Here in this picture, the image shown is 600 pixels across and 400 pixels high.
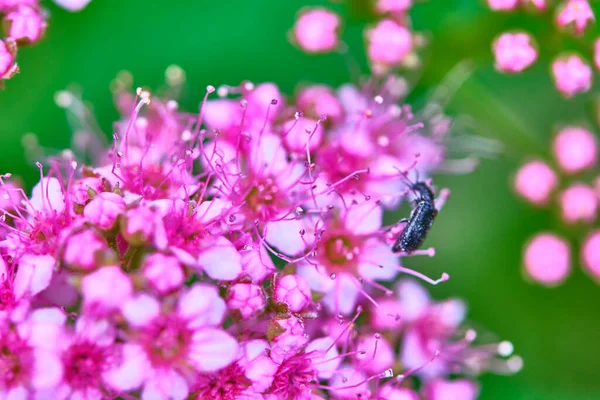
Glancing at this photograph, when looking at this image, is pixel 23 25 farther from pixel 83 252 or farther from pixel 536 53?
pixel 536 53

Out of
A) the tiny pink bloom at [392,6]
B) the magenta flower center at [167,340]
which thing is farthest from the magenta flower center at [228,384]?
the tiny pink bloom at [392,6]

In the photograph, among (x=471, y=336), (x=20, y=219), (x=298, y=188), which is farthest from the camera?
(x=471, y=336)

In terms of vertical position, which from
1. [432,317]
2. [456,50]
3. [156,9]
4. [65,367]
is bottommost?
[432,317]

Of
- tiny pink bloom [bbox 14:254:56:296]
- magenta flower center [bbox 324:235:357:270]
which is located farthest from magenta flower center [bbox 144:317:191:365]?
magenta flower center [bbox 324:235:357:270]

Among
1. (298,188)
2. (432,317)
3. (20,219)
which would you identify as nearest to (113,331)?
(20,219)

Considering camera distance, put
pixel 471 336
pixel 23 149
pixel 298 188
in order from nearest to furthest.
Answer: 1. pixel 298 188
2. pixel 471 336
3. pixel 23 149

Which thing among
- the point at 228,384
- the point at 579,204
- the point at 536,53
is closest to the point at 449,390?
the point at 579,204

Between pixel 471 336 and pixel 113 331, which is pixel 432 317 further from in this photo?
pixel 113 331
